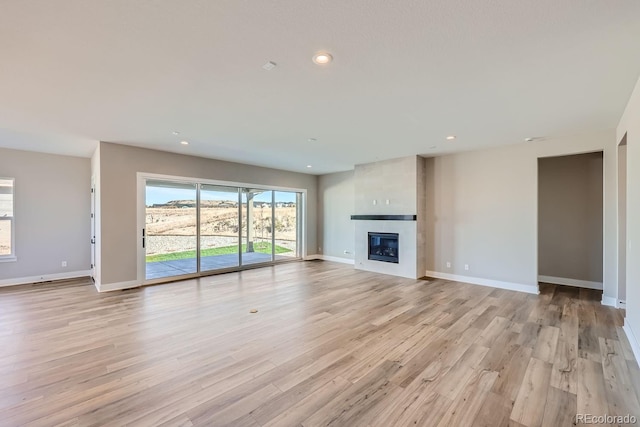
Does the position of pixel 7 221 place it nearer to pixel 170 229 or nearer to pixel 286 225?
pixel 170 229

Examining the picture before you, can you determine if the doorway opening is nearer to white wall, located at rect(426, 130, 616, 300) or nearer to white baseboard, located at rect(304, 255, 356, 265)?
white wall, located at rect(426, 130, 616, 300)

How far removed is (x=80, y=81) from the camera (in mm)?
2705

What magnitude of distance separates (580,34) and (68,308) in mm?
6538

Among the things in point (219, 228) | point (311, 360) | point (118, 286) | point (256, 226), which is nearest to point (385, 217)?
point (256, 226)

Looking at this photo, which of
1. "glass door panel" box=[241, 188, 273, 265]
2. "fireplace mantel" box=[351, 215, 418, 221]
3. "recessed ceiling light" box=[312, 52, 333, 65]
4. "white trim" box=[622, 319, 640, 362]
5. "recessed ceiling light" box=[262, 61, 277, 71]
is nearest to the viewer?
"recessed ceiling light" box=[312, 52, 333, 65]

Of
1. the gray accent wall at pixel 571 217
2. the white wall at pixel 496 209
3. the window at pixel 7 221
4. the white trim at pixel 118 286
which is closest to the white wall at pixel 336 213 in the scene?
the white wall at pixel 496 209

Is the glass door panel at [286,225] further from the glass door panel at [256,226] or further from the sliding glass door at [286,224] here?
the glass door panel at [256,226]

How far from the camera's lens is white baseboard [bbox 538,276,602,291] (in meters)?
5.25

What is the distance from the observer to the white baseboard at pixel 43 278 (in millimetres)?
5505

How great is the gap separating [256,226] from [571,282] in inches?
278

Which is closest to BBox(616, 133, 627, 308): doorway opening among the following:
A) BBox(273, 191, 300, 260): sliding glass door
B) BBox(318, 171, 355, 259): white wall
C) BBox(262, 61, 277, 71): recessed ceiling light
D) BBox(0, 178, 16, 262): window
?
BBox(262, 61, 277, 71): recessed ceiling light

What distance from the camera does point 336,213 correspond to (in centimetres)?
860

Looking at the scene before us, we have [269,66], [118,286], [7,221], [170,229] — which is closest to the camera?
[269,66]

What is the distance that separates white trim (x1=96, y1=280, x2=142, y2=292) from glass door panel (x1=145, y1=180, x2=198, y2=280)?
0.96 feet
